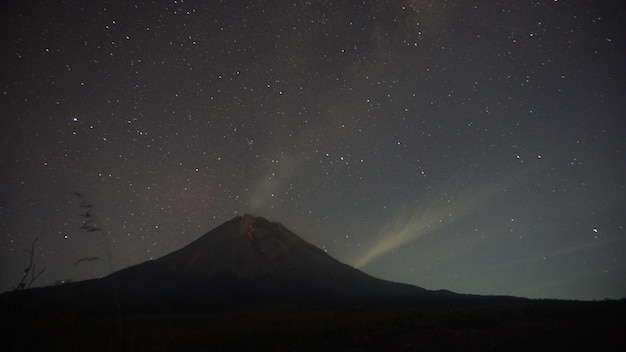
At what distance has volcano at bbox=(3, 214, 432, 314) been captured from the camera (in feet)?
247

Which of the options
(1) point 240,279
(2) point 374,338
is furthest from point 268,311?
(1) point 240,279

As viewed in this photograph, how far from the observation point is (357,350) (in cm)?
1017

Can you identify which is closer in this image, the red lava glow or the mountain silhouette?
the mountain silhouette

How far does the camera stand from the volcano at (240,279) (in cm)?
7519

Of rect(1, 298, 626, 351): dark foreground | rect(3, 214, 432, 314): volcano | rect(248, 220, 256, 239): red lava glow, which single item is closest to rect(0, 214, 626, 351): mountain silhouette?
rect(1, 298, 626, 351): dark foreground

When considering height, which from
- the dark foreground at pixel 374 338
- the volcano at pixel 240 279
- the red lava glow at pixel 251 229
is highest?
the red lava glow at pixel 251 229

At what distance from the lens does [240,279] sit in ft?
327

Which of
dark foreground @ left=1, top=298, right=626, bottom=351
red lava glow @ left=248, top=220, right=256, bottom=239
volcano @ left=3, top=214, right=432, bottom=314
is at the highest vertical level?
red lava glow @ left=248, top=220, right=256, bottom=239

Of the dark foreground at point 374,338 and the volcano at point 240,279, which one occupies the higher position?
the volcano at point 240,279

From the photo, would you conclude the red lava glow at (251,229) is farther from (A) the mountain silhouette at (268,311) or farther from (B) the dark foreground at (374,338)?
(B) the dark foreground at (374,338)

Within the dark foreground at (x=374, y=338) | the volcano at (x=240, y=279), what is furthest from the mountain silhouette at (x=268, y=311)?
the volcano at (x=240, y=279)

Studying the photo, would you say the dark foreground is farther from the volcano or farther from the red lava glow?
the red lava glow

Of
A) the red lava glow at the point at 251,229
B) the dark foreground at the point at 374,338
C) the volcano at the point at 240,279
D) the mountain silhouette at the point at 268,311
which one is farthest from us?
the red lava glow at the point at 251,229

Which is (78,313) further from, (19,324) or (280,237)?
(280,237)
